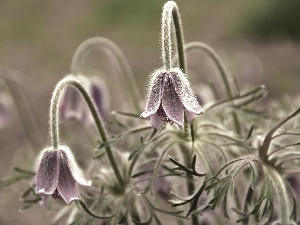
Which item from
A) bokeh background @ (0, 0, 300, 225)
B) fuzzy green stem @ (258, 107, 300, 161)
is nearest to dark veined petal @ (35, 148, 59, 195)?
fuzzy green stem @ (258, 107, 300, 161)

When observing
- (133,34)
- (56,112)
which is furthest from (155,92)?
(133,34)

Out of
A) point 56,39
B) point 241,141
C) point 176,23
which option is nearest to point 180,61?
point 176,23

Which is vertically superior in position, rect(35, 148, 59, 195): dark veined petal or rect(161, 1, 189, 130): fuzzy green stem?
rect(161, 1, 189, 130): fuzzy green stem

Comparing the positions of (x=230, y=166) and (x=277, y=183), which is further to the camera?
(x=230, y=166)

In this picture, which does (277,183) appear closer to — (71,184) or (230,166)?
(230,166)

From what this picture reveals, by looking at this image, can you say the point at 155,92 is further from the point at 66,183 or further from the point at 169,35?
the point at 66,183

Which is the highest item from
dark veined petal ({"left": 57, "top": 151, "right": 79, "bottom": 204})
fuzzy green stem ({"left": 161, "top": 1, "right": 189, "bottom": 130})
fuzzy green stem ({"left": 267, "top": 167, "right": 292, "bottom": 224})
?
fuzzy green stem ({"left": 161, "top": 1, "right": 189, "bottom": 130})

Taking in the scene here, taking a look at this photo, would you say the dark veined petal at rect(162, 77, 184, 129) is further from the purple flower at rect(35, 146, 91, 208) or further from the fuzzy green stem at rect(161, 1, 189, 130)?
the purple flower at rect(35, 146, 91, 208)
